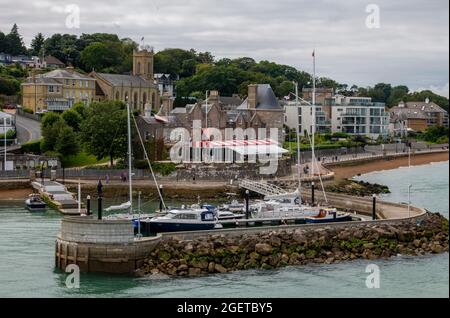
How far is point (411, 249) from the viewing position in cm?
4200

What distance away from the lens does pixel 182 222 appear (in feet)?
138

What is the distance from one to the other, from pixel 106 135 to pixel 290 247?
111 ft

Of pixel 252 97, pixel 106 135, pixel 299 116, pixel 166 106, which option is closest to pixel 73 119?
pixel 106 135

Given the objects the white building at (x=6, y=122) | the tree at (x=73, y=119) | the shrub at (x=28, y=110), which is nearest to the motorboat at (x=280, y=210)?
the tree at (x=73, y=119)

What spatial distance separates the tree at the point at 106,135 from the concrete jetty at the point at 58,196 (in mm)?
7429

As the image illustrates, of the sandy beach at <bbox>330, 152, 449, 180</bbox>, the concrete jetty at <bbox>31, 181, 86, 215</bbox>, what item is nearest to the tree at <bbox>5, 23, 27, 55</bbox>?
the sandy beach at <bbox>330, 152, 449, 180</bbox>

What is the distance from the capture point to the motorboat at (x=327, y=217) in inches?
1791

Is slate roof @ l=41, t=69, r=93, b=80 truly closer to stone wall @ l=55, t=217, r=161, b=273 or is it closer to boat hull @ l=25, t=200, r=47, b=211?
boat hull @ l=25, t=200, r=47, b=211

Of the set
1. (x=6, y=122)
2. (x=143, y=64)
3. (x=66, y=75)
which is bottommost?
(x=6, y=122)

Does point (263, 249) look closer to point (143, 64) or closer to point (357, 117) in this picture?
point (143, 64)

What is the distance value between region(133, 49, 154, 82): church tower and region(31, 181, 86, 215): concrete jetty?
61.0 meters

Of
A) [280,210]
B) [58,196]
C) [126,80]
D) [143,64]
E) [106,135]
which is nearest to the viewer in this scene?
[280,210]

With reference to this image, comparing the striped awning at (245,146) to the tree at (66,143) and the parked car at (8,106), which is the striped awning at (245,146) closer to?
the tree at (66,143)
